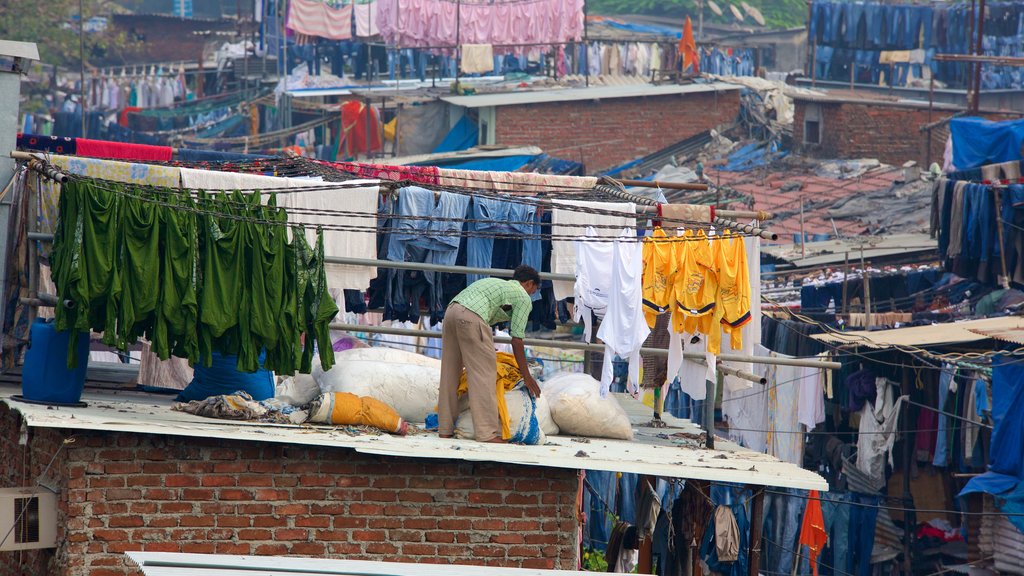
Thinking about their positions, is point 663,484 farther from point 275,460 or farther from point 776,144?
point 776,144

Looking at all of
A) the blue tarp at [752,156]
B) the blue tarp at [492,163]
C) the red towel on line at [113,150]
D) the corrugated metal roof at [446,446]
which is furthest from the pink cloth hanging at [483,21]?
the corrugated metal roof at [446,446]

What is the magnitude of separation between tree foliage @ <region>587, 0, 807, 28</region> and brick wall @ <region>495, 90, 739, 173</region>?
1969cm

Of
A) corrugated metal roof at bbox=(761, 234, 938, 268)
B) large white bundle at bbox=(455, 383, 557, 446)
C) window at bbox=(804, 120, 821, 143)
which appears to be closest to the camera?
large white bundle at bbox=(455, 383, 557, 446)

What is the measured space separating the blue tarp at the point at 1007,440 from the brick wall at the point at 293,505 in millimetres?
7464

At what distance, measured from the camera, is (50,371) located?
9.15 m

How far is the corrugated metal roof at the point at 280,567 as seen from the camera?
7680 millimetres

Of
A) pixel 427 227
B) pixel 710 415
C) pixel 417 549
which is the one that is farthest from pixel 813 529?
pixel 417 549

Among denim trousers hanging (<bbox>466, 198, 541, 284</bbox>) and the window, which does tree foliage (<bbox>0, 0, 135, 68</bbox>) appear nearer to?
the window

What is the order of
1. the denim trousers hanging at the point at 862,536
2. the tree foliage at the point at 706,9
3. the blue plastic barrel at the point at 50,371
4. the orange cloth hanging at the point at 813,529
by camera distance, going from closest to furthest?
the blue plastic barrel at the point at 50,371
the orange cloth hanging at the point at 813,529
the denim trousers hanging at the point at 862,536
the tree foliage at the point at 706,9

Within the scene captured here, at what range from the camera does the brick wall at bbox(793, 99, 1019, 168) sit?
3108 centimetres

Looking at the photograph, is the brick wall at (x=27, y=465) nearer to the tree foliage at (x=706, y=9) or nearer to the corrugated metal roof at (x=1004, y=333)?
the corrugated metal roof at (x=1004, y=333)

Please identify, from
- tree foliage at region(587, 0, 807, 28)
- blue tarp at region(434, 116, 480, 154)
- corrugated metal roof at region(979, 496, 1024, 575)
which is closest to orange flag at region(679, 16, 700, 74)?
blue tarp at region(434, 116, 480, 154)

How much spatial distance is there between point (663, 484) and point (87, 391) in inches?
280

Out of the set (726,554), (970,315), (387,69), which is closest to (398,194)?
(726,554)
